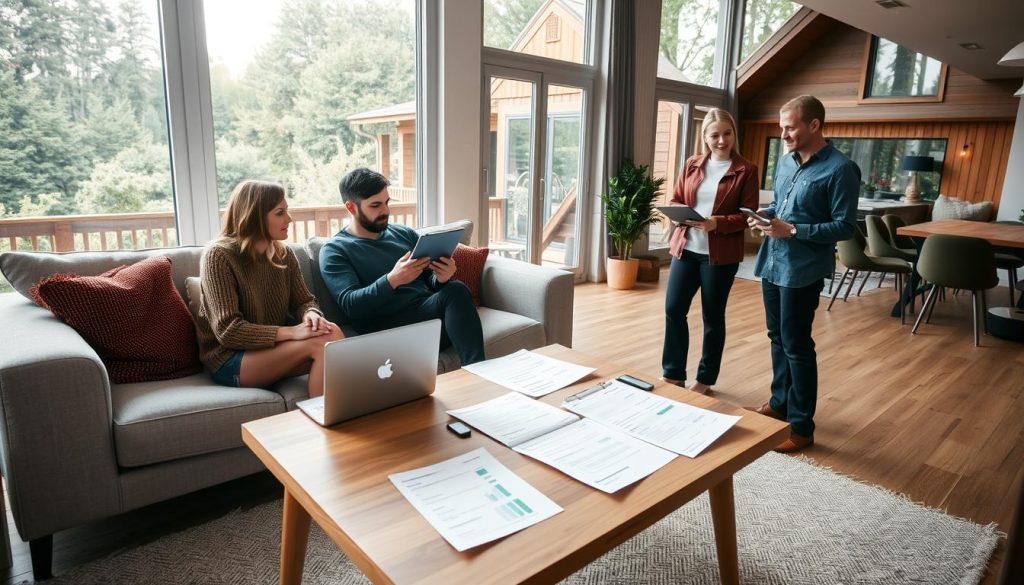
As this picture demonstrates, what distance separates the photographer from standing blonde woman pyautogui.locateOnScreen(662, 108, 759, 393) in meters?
2.77

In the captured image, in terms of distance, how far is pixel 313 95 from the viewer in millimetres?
3916

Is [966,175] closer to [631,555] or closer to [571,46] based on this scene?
[571,46]

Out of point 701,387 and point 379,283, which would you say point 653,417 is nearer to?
point 379,283

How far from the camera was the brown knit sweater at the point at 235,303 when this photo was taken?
211 centimetres

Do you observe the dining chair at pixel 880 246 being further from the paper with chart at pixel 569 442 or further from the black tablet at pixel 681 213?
the paper with chart at pixel 569 442

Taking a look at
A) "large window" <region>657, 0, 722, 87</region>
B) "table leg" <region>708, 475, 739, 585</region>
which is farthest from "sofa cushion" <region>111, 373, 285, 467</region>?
"large window" <region>657, 0, 722, 87</region>

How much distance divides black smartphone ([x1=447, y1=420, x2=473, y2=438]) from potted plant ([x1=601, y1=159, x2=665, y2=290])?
445 cm

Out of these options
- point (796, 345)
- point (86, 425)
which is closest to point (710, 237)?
point (796, 345)

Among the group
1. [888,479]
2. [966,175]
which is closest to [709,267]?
[888,479]

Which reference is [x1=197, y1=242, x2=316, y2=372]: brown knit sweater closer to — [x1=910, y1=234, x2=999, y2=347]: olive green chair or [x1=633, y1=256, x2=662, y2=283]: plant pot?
[x1=910, y1=234, x2=999, y2=347]: olive green chair

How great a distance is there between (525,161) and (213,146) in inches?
108

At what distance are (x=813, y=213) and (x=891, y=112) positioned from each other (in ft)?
22.2

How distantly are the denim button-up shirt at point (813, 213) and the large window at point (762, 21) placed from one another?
601 centimetres

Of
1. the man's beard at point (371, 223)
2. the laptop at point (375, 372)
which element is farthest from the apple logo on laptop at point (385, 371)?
the man's beard at point (371, 223)
